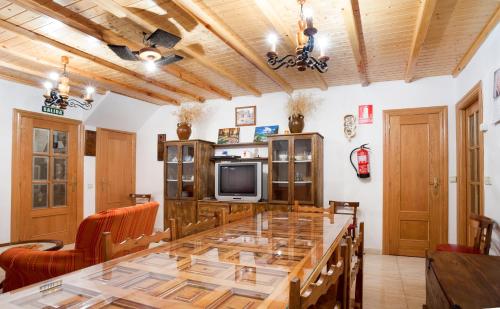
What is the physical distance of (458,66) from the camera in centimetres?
372

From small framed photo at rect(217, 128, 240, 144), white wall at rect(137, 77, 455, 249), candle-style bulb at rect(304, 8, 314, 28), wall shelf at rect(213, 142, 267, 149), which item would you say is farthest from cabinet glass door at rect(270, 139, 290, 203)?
candle-style bulb at rect(304, 8, 314, 28)

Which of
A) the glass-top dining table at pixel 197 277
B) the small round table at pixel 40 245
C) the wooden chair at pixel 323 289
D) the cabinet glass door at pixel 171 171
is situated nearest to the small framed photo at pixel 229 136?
the cabinet glass door at pixel 171 171

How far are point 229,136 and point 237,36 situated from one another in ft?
8.21

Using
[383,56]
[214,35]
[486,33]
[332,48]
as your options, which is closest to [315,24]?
[332,48]

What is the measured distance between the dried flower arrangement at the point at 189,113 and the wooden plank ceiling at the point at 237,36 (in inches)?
41.5

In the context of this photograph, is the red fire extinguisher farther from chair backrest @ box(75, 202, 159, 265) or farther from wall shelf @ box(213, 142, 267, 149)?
chair backrest @ box(75, 202, 159, 265)

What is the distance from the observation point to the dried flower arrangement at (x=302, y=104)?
4.74 meters

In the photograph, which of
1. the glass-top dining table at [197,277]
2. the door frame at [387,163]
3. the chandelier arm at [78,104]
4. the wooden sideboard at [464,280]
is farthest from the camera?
the chandelier arm at [78,104]

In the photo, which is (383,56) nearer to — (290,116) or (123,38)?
(290,116)

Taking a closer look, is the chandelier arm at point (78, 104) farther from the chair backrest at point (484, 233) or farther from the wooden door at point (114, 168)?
the chair backrest at point (484, 233)

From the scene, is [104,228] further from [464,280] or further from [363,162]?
[363,162]

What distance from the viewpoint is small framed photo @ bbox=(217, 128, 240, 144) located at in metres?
5.28

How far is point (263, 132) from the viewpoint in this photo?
5.08 metres

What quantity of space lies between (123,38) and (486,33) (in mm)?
3313
